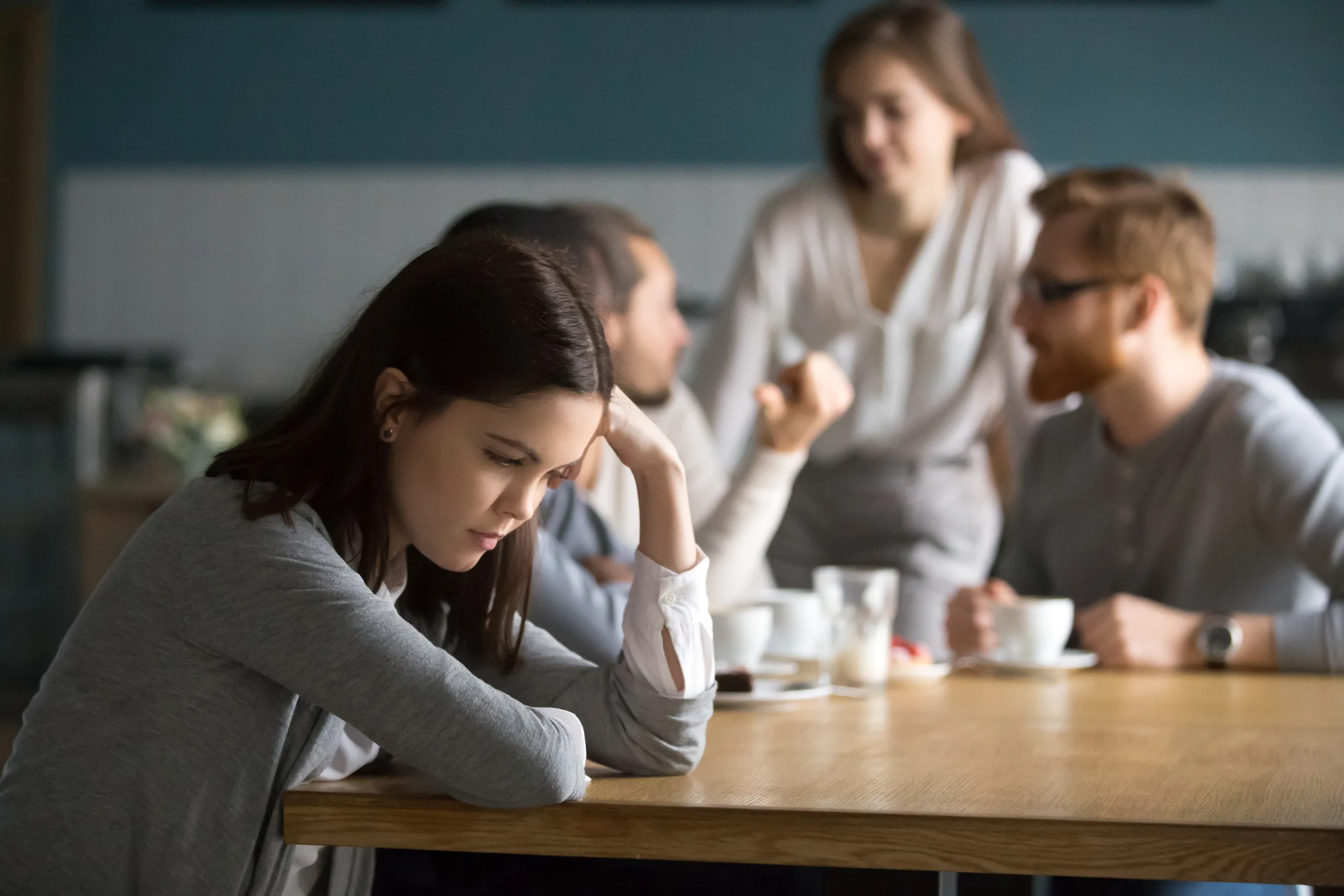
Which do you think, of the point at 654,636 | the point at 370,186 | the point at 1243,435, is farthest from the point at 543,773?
the point at 370,186

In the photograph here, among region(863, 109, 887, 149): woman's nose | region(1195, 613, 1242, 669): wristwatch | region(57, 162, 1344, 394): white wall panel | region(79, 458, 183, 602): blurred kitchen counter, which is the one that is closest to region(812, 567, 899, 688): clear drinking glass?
region(1195, 613, 1242, 669): wristwatch

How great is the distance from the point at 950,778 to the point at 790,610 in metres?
0.68

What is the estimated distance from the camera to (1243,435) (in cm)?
193

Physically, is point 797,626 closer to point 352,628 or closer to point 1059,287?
point 1059,287

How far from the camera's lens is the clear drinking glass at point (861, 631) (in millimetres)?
1588

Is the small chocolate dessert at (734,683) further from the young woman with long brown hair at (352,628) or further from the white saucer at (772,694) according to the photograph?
the young woman with long brown hair at (352,628)

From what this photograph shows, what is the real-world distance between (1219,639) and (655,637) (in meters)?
0.87

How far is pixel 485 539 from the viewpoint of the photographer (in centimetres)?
113

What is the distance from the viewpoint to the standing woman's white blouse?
249 cm

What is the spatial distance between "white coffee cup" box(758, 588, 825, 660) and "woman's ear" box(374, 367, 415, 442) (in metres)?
0.75

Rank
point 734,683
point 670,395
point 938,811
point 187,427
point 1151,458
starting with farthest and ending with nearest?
point 187,427 → point 670,395 → point 1151,458 → point 734,683 → point 938,811

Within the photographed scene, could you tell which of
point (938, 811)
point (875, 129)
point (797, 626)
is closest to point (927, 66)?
point (875, 129)

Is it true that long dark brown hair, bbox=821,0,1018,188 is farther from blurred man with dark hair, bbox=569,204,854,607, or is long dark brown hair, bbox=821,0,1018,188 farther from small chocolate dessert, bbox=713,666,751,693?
small chocolate dessert, bbox=713,666,751,693

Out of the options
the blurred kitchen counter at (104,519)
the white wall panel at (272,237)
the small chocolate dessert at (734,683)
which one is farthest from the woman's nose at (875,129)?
the white wall panel at (272,237)
